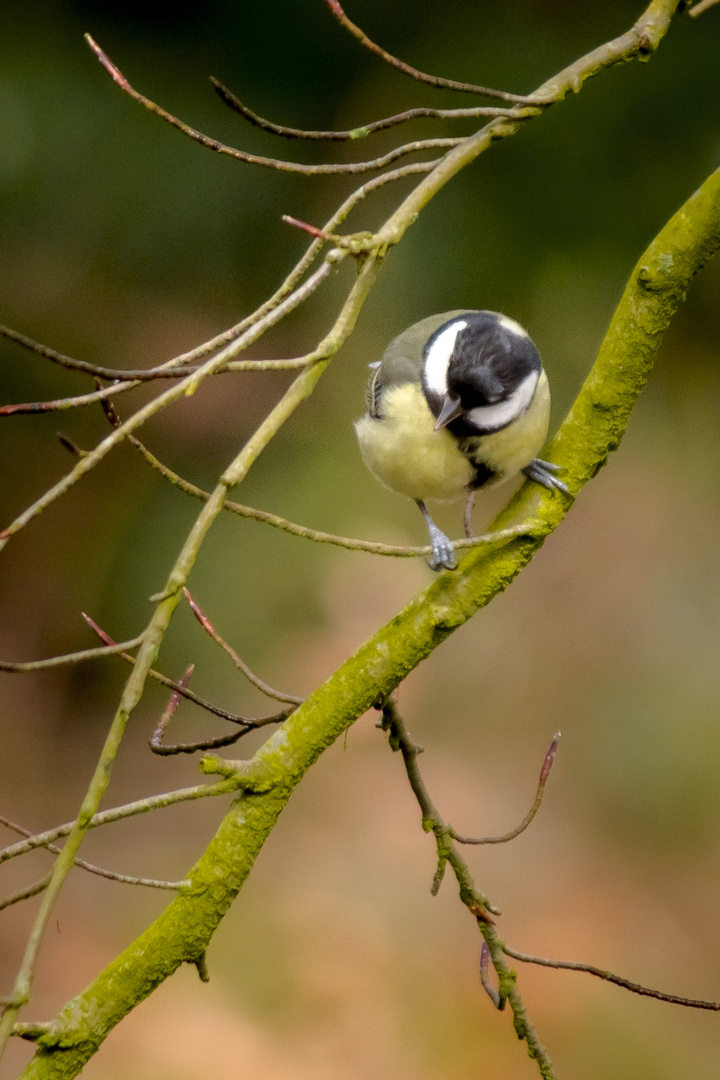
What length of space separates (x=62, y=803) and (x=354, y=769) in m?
0.70

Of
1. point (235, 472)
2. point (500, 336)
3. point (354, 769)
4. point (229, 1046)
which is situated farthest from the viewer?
point (354, 769)

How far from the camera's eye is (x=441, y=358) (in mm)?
1190

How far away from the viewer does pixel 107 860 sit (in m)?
2.51

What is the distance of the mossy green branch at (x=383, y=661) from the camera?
0.80 metres

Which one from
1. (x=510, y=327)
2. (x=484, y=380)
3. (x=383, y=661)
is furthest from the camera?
(x=510, y=327)

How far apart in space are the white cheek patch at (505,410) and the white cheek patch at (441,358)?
5 centimetres

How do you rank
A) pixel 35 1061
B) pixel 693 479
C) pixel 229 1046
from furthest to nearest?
pixel 693 479 < pixel 229 1046 < pixel 35 1061

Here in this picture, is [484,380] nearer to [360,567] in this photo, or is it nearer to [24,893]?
[24,893]

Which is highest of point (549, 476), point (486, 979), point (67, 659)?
point (549, 476)

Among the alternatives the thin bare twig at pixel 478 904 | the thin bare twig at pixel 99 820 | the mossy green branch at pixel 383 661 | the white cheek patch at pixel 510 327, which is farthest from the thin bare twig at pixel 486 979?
the white cheek patch at pixel 510 327

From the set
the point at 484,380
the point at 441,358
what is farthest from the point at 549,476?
the point at 441,358

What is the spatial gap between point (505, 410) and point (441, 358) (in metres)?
0.11

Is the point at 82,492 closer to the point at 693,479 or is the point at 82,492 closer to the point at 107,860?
the point at 107,860

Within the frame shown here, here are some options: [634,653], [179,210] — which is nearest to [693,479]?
[634,653]
